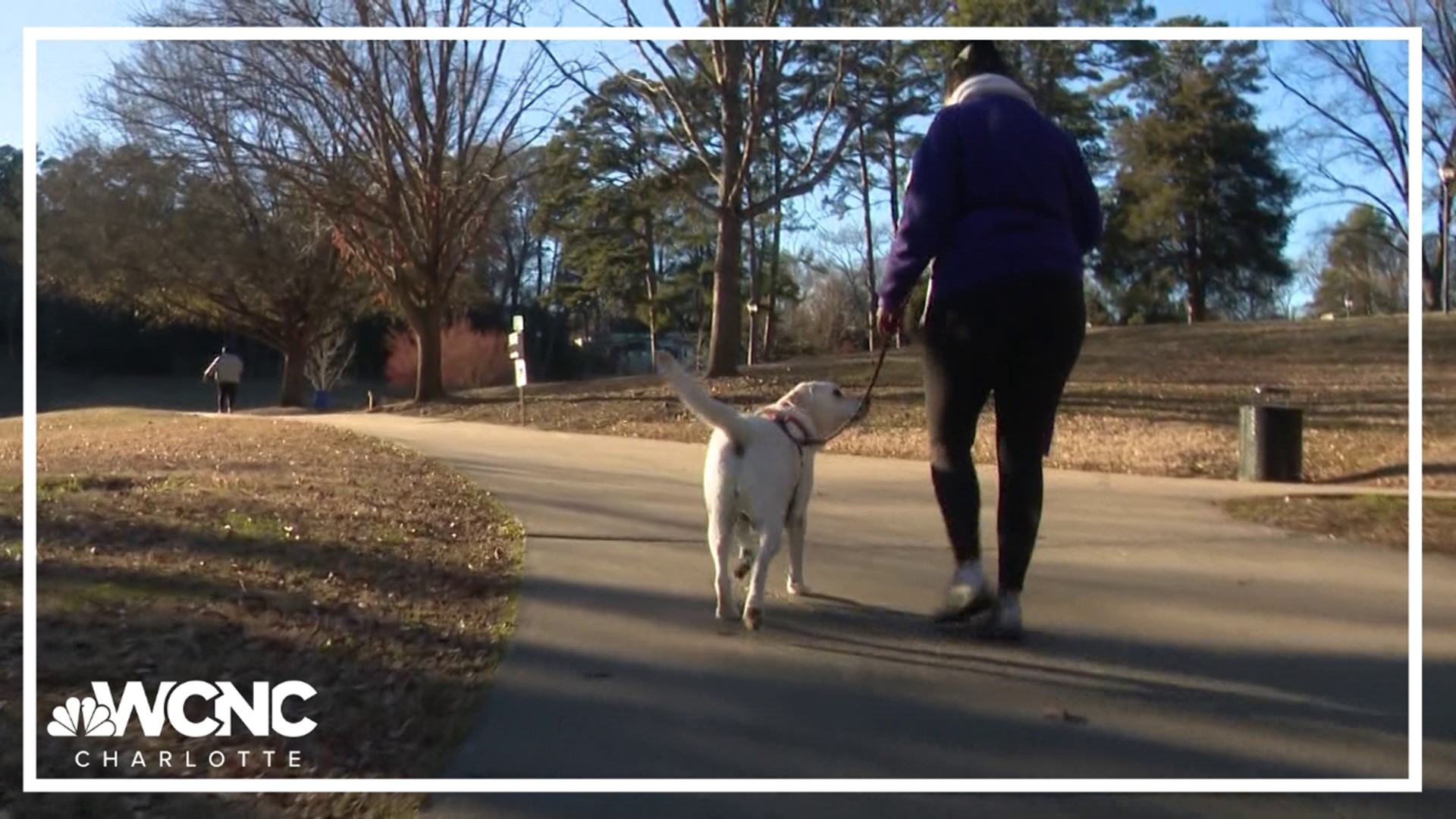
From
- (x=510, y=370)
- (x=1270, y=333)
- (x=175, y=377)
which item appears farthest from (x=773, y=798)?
(x=175, y=377)

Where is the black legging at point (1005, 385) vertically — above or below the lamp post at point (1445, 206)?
below

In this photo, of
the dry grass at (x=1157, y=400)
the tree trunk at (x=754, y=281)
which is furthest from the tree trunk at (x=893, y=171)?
the tree trunk at (x=754, y=281)

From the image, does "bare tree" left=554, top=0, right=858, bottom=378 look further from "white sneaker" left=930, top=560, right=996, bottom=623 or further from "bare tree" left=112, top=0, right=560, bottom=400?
"white sneaker" left=930, top=560, right=996, bottom=623

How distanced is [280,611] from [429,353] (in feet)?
57.9

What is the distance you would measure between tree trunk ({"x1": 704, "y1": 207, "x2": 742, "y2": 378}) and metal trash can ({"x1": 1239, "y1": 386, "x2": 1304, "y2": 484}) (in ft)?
22.2

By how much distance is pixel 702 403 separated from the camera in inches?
178

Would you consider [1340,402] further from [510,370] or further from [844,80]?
[510,370]

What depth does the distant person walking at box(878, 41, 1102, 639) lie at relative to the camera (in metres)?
4.32

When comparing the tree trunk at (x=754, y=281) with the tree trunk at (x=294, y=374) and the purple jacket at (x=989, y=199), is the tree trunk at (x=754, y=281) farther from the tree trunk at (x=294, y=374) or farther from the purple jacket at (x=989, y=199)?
the tree trunk at (x=294, y=374)

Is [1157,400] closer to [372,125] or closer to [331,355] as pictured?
[372,125]

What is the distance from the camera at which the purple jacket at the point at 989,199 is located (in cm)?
431

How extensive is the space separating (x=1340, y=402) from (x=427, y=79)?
450 inches

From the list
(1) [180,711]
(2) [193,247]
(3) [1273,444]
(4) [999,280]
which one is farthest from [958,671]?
(2) [193,247]

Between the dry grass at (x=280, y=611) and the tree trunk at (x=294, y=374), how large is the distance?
20.2 metres
